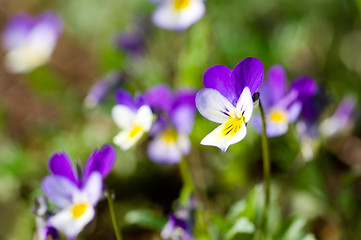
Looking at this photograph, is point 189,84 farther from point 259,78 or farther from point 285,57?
point 259,78

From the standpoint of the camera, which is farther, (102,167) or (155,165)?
(155,165)

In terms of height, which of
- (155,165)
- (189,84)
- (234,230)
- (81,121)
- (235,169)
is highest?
(81,121)

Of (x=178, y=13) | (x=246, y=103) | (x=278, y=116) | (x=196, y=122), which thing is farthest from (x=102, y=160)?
(x=196, y=122)

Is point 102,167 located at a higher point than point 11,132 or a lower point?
lower

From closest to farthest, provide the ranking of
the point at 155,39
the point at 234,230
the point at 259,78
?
the point at 259,78 → the point at 234,230 → the point at 155,39

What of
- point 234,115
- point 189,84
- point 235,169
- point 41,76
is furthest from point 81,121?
point 234,115

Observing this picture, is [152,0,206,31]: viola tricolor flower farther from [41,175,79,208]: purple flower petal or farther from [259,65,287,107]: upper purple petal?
[41,175,79,208]: purple flower petal

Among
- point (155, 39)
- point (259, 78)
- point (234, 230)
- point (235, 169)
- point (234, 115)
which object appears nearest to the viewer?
point (259, 78)
